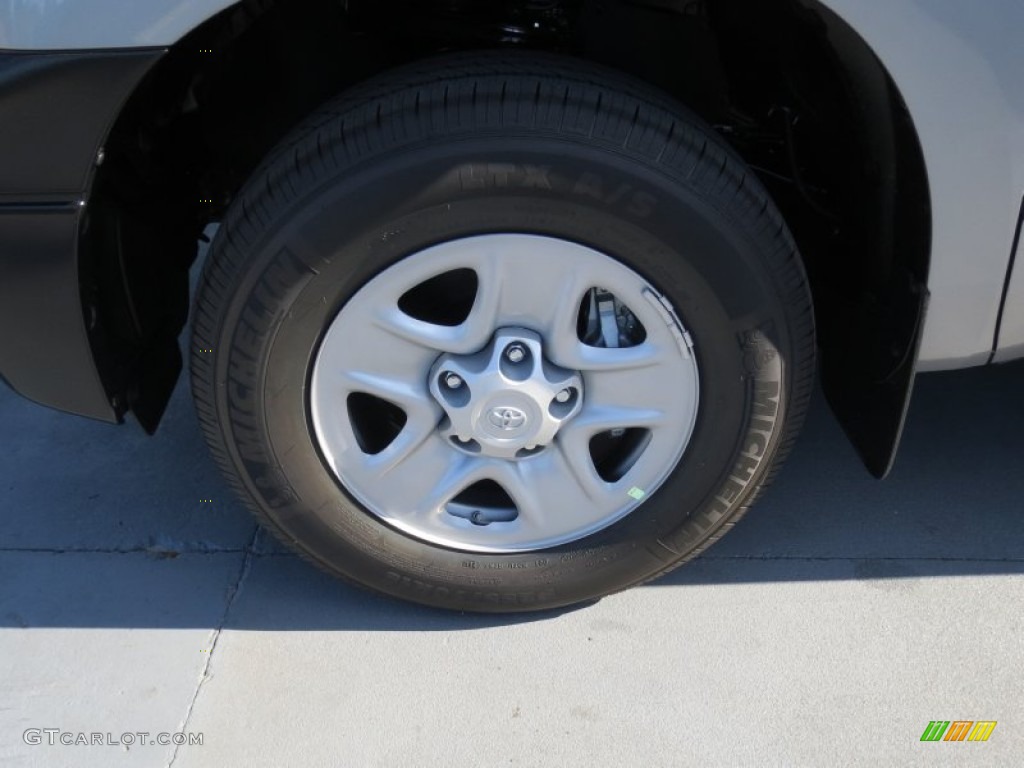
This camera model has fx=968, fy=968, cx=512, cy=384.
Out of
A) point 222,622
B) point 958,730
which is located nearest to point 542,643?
point 222,622

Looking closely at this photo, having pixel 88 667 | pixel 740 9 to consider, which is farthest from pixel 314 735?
pixel 740 9

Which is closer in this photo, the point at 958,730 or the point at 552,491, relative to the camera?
the point at 958,730

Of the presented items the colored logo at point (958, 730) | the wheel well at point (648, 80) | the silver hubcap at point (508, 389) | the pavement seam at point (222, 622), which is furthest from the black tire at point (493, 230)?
the colored logo at point (958, 730)

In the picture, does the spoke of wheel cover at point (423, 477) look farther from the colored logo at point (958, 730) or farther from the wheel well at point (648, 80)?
the colored logo at point (958, 730)

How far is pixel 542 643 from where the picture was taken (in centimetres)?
211

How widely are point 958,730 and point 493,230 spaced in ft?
4.34

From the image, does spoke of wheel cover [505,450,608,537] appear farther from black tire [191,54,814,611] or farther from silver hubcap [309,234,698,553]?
black tire [191,54,814,611]

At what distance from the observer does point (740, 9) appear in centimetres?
198

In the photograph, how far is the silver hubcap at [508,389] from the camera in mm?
1823

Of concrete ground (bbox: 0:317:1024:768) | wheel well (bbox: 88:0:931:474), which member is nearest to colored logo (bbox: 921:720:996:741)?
concrete ground (bbox: 0:317:1024:768)

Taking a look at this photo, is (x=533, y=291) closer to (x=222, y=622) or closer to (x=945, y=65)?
(x=945, y=65)

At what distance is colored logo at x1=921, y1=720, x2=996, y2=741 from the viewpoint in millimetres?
1875

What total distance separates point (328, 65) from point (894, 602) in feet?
5.73

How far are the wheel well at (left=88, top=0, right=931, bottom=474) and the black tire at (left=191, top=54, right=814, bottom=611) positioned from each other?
0.21 metres
